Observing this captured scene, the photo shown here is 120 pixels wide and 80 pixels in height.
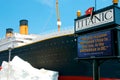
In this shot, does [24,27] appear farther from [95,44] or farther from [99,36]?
[99,36]

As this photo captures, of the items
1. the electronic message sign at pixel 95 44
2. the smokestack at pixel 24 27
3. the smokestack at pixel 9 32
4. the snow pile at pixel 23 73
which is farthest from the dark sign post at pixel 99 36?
the smokestack at pixel 24 27

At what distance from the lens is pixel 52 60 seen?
22.3 meters

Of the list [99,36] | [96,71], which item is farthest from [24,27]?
[96,71]

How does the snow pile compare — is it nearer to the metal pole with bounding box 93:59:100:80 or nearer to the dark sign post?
the dark sign post

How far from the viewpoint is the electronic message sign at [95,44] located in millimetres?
12539

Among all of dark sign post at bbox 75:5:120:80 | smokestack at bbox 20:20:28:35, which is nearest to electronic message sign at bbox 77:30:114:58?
dark sign post at bbox 75:5:120:80

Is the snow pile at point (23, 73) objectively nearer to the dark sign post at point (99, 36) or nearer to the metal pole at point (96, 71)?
the dark sign post at point (99, 36)

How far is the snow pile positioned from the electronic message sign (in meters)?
6.86

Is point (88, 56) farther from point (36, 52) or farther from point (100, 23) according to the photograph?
point (36, 52)

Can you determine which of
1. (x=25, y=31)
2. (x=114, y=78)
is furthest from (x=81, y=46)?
(x=25, y=31)

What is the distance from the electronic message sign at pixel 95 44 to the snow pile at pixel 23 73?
6.86 metres

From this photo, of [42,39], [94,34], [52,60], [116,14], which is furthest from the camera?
[42,39]

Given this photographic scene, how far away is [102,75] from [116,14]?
21.3 feet

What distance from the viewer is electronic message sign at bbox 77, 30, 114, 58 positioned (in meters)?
Answer: 12.5
